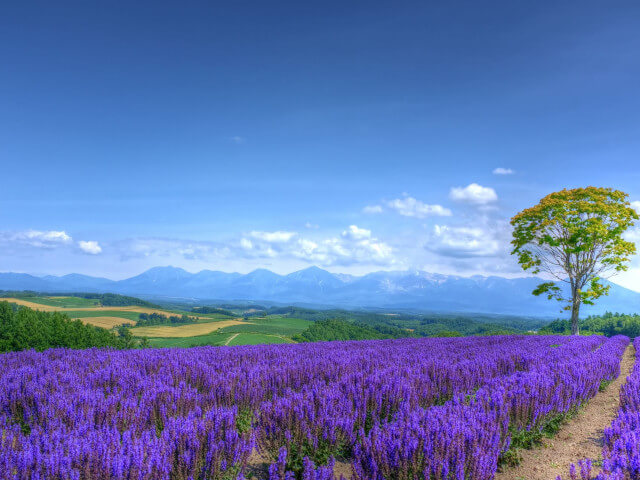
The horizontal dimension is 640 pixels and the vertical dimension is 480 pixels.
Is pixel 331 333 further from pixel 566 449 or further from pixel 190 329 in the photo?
pixel 566 449

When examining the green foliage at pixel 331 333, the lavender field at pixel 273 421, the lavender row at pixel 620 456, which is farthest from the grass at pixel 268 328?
the lavender row at pixel 620 456

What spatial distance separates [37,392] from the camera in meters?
3.93

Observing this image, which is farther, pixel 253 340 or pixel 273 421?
pixel 253 340

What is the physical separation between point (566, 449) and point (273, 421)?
10.3 ft

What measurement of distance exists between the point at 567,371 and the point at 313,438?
4484 mm

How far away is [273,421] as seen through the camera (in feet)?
10.5

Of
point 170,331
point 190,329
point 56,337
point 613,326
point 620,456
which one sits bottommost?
point 190,329

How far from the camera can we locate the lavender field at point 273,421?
2.35 metres

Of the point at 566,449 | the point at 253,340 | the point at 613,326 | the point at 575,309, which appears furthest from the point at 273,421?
the point at 613,326

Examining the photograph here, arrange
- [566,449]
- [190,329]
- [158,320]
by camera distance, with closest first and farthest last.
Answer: [566,449] < [190,329] < [158,320]

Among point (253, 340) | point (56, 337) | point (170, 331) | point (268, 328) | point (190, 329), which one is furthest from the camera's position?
point (268, 328)

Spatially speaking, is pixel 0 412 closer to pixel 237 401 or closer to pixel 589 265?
pixel 237 401

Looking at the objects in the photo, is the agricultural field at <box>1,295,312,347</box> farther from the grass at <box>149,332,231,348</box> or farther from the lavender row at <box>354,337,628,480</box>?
the lavender row at <box>354,337,628,480</box>

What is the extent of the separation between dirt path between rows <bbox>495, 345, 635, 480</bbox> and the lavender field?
0.23 meters
